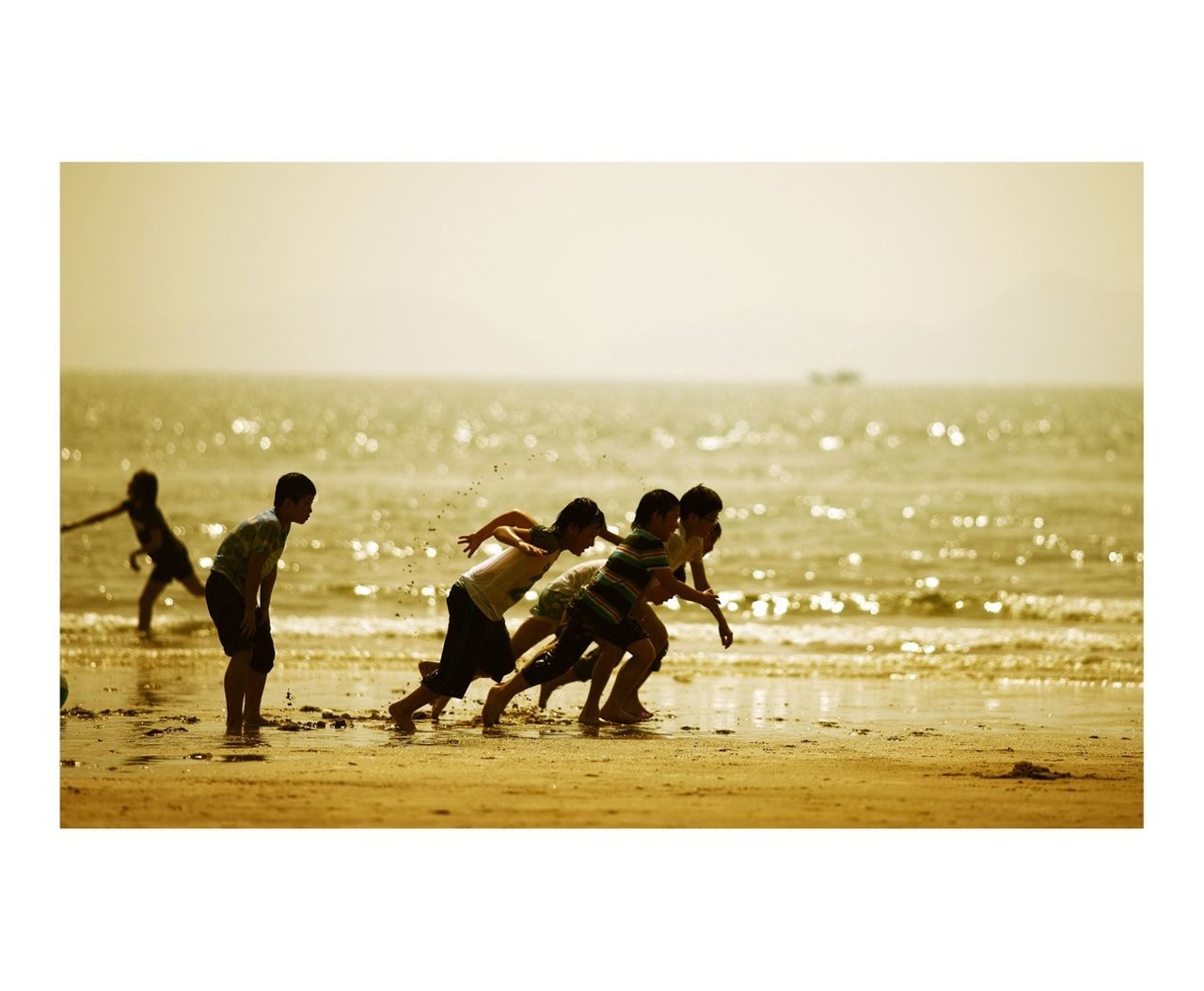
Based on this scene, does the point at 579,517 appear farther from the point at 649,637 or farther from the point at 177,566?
the point at 177,566

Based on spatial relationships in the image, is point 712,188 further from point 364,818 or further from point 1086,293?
point 364,818

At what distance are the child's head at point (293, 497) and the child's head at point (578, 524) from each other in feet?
4.30

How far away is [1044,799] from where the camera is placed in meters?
6.72

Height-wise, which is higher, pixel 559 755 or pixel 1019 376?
pixel 1019 376

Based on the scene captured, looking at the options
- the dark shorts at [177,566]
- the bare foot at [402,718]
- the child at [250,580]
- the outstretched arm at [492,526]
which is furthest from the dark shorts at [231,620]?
the dark shorts at [177,566]

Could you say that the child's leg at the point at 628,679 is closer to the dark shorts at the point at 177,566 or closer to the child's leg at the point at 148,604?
the dark shorts at the point at 177,566

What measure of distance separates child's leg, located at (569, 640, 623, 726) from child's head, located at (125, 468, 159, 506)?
465 cm

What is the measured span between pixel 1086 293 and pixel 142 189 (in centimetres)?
1011

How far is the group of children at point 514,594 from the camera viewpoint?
7.56 metres

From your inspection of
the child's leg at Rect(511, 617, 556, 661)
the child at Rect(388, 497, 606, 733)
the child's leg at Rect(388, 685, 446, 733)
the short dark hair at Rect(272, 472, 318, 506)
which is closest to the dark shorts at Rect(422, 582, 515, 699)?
the child at Rect(388, 497, 606, 733)

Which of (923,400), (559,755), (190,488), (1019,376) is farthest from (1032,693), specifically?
(923,400)

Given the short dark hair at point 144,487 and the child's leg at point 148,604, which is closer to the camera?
the short dark hair at point 144,487

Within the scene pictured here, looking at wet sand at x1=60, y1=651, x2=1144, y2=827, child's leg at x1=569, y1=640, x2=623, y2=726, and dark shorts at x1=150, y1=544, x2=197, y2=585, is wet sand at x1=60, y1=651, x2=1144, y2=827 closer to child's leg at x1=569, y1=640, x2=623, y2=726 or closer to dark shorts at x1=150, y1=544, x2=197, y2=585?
child's leg at x1=569, y1=640, x2=623, y2=726

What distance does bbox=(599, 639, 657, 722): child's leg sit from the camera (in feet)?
26.8
